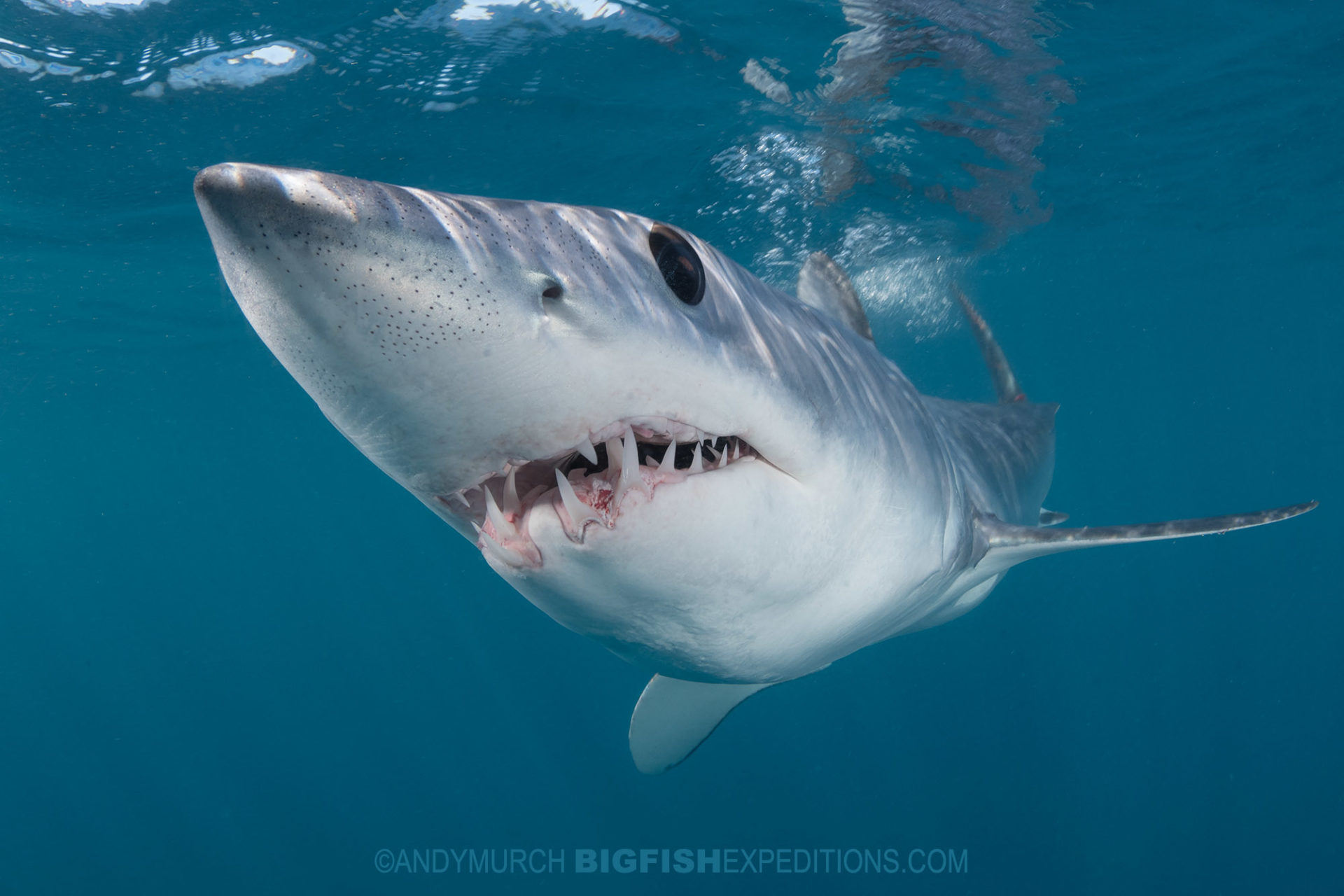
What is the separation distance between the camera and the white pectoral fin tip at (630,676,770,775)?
14.6 ft

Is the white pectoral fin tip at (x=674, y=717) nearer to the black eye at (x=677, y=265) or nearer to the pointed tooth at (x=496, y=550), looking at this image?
the pointed tooth at (x=496, y=550)

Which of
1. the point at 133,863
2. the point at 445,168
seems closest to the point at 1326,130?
the point at 445,168

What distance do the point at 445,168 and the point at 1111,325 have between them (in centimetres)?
3593

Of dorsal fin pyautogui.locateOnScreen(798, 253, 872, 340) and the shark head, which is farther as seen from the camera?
dorsal fin pyautogui.locateOnScreen(798, 253, 872, 340)

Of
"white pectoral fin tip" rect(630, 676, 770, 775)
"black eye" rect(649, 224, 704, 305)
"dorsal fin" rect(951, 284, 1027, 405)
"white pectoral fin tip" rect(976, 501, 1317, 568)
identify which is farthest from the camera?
"dorsal fin" rect(951, 284, 1027, 405)

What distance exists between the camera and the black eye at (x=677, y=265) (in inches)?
66.6

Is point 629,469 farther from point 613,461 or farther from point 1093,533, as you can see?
point 1093,533

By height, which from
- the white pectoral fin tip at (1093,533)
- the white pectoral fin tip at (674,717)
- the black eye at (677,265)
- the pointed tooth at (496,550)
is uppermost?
the black eye at (677,265)

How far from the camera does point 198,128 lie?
9070mm

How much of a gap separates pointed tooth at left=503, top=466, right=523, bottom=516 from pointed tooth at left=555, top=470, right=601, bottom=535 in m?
0.09

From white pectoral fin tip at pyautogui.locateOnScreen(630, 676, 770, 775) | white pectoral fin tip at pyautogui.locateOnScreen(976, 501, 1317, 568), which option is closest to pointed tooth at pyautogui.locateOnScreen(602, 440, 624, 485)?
white pectoral fin tip at pyautogui.locateOnScreen(976, 501, 1317, 568)

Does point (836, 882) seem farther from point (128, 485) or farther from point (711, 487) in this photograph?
point (128, 485)

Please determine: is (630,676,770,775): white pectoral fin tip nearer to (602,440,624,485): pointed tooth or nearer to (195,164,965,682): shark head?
(195,164,965,682): shark head

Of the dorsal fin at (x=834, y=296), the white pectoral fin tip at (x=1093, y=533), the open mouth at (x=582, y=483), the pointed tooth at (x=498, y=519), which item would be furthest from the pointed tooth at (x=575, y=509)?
the dorsal fin at (x=834, y=296)
